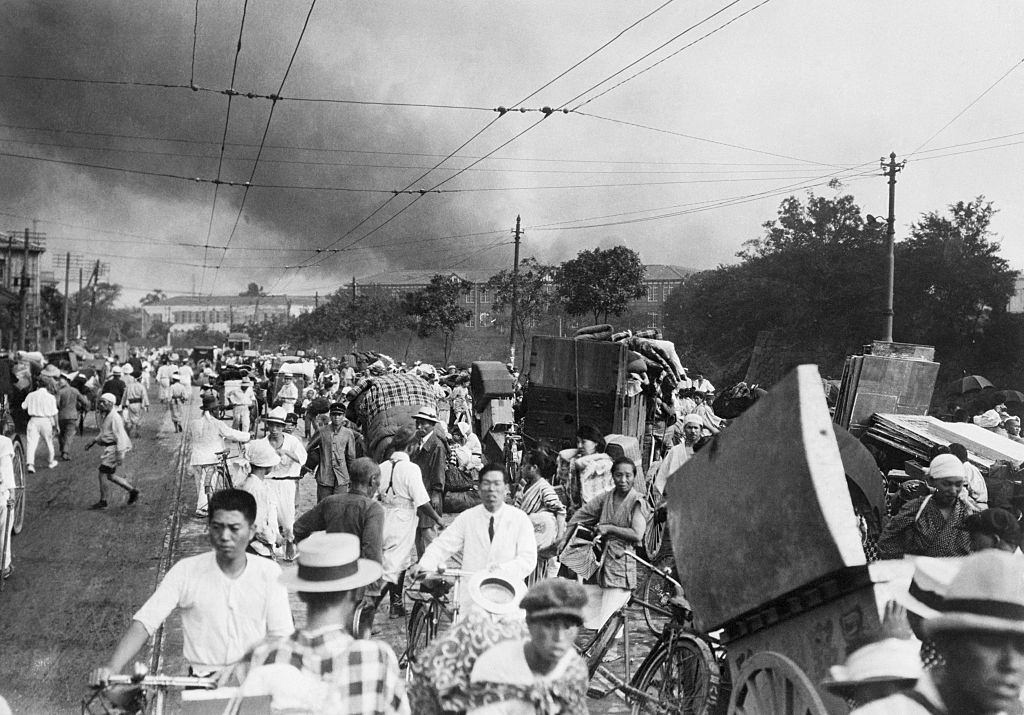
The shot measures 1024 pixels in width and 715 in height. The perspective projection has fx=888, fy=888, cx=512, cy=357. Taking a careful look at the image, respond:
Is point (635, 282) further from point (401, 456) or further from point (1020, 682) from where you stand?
point (1020, 682)

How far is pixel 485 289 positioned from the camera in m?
40.6

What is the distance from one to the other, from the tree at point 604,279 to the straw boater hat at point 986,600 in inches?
1326

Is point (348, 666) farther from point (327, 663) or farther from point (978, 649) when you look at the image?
point (978, 649)

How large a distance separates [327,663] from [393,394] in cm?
973

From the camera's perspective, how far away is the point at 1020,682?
2113mm

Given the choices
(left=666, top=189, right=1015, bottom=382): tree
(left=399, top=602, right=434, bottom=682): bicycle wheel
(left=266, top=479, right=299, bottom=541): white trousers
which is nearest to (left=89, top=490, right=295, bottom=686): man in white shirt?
(left=399, top=602, right=434, bottom=682): bicycle wheel

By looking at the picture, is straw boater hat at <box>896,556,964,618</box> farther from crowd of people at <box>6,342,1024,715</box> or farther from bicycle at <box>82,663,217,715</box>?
bicycle at <box>82,663,217,715</box>

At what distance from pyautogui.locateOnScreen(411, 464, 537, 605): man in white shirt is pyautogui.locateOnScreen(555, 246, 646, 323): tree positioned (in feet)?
99.8

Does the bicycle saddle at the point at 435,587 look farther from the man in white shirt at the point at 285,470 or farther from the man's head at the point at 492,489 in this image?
the man in white shirt at the point at 285,470

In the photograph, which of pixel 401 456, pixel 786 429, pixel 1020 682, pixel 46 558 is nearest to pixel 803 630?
pixel 786 429

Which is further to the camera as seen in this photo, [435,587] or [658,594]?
[658,594]

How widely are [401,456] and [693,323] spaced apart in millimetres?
32905

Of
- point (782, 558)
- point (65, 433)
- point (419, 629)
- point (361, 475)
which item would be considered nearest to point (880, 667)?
point (782, 558)

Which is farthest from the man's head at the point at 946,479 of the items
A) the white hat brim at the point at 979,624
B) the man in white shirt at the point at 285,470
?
the man in white shirt at the point at 285,470
